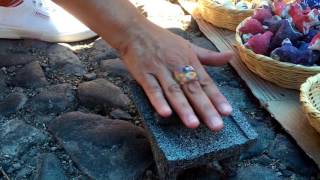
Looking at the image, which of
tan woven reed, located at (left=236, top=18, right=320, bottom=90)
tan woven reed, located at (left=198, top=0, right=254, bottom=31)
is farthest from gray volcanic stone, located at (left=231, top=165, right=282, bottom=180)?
tan woven reed, located at (left=198, top=0, right=254, bottom=31)

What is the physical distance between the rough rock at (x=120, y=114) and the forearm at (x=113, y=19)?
0.65ft

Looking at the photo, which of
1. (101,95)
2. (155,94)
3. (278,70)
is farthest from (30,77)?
(278,70)

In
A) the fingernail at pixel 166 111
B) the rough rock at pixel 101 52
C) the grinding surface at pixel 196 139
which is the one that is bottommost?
the rough rock at pixel 101 52

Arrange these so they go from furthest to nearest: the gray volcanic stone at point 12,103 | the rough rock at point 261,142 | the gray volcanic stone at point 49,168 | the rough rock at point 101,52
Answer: the rough rock at point 101,52 < the gray volcanic stone at point 12,103 < the rough rock at point 261,142 < the gray volcanic stone at point 49,168

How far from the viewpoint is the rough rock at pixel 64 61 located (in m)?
1.69

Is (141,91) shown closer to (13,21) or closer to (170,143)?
(170,143)

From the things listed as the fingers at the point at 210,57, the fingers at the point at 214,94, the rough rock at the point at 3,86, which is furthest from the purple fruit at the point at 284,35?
the rough rock at the point at 3,86

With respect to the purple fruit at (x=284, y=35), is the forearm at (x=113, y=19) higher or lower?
higher

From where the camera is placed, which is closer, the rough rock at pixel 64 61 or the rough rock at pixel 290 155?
the rough rock at pixel 290 155

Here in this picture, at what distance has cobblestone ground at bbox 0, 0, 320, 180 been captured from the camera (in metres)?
1.28

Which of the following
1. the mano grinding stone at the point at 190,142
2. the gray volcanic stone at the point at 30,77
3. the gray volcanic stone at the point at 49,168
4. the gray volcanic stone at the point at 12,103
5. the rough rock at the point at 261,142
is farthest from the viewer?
the gray volcanic stone at the point at 30,77

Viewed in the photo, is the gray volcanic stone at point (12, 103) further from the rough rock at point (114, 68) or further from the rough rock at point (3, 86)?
the rough rock at point (114, 68)

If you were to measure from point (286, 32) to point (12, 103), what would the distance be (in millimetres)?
883

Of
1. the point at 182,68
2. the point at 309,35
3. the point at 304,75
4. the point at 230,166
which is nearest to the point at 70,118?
the point at 182,68
